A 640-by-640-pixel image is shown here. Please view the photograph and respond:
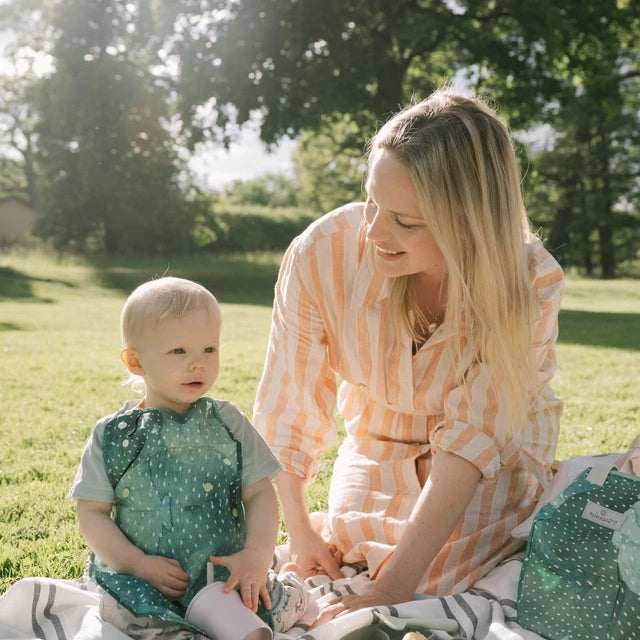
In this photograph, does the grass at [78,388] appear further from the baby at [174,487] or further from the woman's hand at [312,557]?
the woman's hand at [312,557]

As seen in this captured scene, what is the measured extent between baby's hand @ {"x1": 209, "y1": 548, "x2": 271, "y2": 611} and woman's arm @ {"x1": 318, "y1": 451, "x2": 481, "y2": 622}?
32 centimetres

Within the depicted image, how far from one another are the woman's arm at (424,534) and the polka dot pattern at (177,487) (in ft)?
1.44

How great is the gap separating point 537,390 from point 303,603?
1.18 meters

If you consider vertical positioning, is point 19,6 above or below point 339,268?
above

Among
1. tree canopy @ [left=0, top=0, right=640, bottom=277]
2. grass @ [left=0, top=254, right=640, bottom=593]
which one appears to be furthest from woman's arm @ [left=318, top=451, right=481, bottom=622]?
tree canopy @ [left=0, top=0, right=640, bottom=277]

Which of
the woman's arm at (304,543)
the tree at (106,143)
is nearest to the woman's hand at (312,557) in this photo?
the woman's arm at (304,543)

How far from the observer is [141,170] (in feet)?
87.9

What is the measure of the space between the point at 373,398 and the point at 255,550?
0.92 meters

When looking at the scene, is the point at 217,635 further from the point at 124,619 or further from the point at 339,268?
the point at 339,268

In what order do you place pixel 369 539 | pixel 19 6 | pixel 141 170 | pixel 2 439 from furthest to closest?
pixel 19 6, pixel 141 170, pixel 2 439, pixel 369 539

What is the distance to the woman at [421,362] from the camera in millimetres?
2436

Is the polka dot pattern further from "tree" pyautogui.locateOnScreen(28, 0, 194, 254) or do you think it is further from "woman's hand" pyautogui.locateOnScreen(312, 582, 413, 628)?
"tree" pyautogui.locateOnScreen(28, 0, 194, 254)

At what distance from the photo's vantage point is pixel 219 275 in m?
22.6

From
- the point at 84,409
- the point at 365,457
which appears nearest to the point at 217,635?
the point at 365,457
